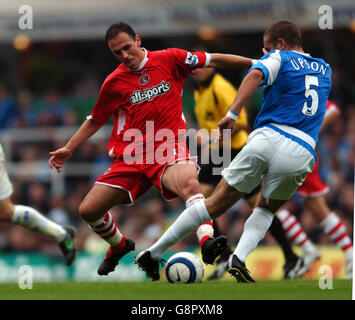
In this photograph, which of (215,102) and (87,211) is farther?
(215,102)

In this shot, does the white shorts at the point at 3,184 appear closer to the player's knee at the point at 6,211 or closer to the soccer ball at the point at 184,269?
the player's knee at the point at 6,211

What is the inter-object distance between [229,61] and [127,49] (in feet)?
3.01

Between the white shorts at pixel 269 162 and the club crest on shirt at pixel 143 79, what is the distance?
4.41 feet

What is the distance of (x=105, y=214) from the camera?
751 centimetres

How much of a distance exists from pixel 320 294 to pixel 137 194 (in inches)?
87.1

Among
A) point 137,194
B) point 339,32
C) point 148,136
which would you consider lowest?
point 137,194

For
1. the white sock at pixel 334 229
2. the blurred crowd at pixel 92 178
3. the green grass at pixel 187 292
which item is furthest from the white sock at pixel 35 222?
the blurred crowd at pixel 92 178

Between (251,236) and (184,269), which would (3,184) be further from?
(251,236)

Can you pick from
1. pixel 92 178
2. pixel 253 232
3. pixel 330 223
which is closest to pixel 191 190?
pixel 253 232

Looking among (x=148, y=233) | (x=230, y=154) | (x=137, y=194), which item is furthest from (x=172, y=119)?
(x=148, y=233)

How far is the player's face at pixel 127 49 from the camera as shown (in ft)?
22.9

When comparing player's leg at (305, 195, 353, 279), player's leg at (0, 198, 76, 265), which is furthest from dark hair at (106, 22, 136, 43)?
player's leg at (305, 195, 353, 279)

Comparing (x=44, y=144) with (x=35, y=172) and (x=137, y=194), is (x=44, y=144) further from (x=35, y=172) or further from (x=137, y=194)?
(x=137, y=194)

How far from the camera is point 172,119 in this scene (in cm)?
720
